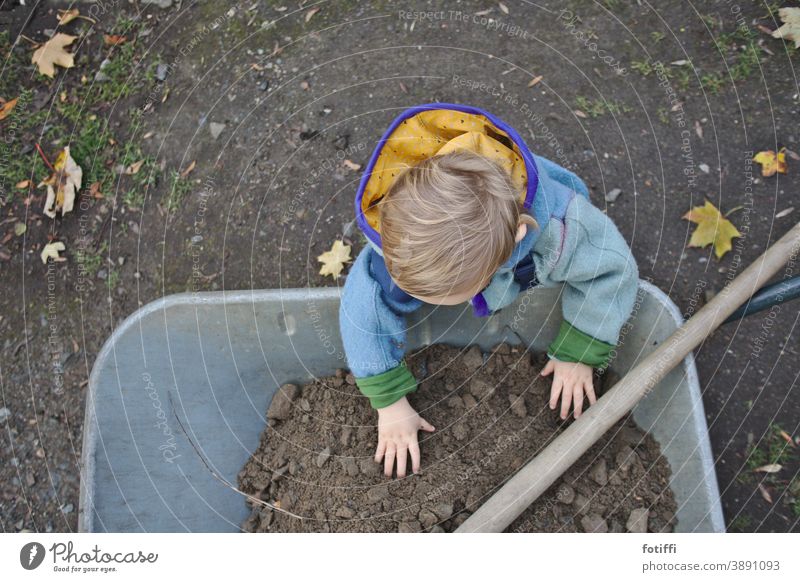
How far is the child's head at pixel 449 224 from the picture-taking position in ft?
4.25

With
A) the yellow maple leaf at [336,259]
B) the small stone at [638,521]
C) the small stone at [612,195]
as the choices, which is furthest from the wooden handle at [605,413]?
the yellow maple leaf at [336,259]

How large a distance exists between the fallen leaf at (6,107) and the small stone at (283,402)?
6.03 feet

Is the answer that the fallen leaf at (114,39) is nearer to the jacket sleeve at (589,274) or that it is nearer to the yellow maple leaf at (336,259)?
the yellow maple leaf at (336,259)

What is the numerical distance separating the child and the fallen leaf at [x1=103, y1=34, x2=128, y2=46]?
1727mm

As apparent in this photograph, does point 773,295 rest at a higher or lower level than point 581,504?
higher

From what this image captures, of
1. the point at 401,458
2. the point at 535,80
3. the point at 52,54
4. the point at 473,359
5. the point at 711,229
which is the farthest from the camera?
the point at 52,54

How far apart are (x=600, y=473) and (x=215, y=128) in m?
1.80

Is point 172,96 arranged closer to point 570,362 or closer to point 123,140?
point 123,140

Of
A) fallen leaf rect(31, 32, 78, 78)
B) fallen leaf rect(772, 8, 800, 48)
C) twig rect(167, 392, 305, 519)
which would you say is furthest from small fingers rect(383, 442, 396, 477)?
fallen leaf rect(31, 32, 78, 78)

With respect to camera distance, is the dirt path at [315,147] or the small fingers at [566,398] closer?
the small fingers at [566,398]

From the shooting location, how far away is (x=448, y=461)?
1.75 m

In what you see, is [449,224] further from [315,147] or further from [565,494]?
[315,147]

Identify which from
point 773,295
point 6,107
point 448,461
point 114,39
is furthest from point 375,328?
point 6,107

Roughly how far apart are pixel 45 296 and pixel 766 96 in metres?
2.70
